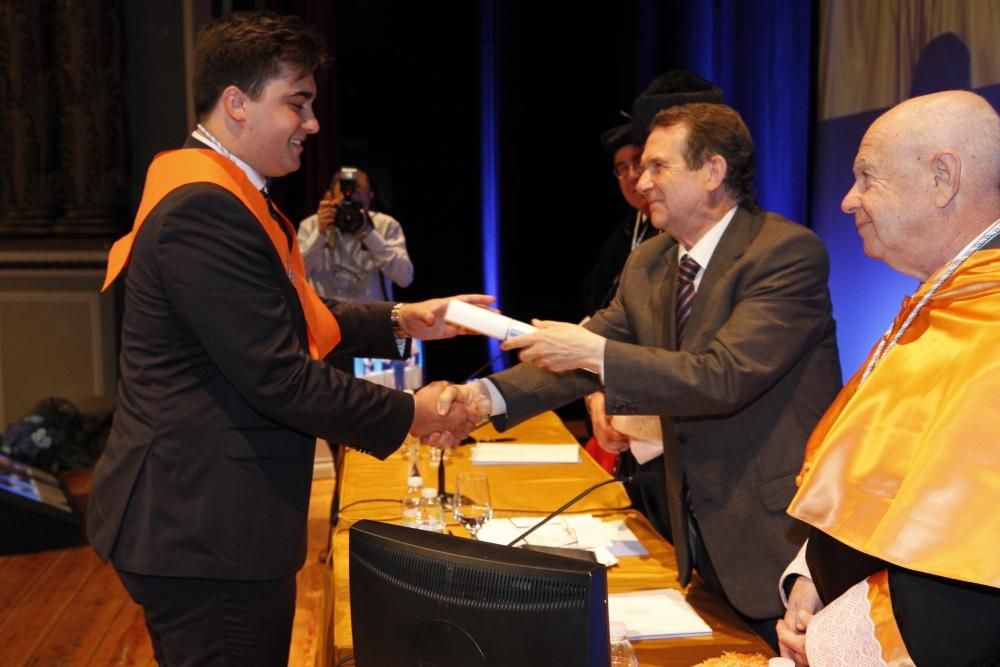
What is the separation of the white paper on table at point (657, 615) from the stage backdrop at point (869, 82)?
182 cm

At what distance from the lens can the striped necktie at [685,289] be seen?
2217 mm

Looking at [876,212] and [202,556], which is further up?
[876,212]

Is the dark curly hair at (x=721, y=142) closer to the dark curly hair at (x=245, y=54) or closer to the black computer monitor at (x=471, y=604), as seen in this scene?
the dark curly hair at (x=245, y=54)

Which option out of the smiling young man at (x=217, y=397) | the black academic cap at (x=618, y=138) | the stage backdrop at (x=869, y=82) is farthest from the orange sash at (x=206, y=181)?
the black academic cap at (x=618, y=138)

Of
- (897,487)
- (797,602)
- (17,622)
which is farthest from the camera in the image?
(17,622)

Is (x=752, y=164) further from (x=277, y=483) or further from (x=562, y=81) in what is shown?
(x=562, y=81)

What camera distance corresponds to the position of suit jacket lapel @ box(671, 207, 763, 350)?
6.99ft

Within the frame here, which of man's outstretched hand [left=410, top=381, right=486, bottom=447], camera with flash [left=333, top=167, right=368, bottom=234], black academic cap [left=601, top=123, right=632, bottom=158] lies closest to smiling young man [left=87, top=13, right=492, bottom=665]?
man's outstretched hand [left=410, top=381, right=486, bottom=447]

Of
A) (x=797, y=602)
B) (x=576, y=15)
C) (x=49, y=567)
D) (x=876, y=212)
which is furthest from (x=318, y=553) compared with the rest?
(x=576, y=15)

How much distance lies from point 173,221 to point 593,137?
18.5ft

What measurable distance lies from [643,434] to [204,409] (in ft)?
3.61

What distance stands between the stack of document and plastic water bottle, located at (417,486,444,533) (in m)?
0.11

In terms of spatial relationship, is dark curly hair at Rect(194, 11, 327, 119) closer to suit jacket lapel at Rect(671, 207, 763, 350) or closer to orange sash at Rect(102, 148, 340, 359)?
orange sash at Rect(102, 148, 340, 359)

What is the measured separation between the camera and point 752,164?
7.34ft
